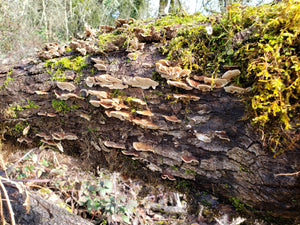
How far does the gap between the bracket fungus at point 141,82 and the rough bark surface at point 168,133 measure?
0.06 meters

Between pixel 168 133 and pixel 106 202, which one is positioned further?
pixel 106 202

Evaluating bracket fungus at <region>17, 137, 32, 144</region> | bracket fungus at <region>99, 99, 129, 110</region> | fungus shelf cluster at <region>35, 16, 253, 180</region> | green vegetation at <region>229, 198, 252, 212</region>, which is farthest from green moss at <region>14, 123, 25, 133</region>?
green vegetation at <region>229, 198, 252, 212</region>

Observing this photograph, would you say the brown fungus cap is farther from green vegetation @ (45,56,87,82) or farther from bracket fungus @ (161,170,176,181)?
green vegetation @ (45,56,87,82)

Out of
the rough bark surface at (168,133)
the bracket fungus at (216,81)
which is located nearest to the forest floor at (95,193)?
the rough bark surface at (168,133)

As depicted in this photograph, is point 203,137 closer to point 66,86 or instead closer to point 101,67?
point 101,67

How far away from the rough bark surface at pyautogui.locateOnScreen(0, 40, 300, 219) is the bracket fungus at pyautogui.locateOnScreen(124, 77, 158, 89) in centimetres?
6

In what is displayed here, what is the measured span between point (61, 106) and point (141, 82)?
1.24 metres

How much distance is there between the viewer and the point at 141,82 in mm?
1887

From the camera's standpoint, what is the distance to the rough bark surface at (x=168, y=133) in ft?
5.11

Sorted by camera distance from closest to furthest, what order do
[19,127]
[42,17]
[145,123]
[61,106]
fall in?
[145,123] < [61,106] < [19,127] < [42,17]

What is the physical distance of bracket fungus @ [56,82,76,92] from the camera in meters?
2.22

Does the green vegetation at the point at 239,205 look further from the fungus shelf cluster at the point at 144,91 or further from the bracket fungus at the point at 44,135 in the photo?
the bracket fungus at the point at 44,135

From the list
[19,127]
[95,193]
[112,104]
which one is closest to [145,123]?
[112,104]

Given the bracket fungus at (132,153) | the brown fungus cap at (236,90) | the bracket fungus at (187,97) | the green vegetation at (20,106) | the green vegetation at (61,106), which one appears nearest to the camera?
the brown fungus cap at (236,90)
